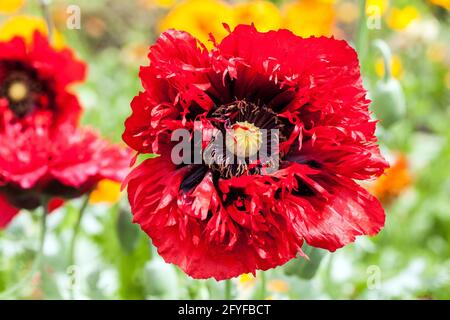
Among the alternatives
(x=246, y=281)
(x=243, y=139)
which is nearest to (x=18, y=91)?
(x=246, y=281)

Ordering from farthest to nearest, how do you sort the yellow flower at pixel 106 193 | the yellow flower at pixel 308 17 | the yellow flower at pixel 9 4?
the yellow flower at pixel 9 4
the yellow flower at pixel 308 17
the yellow flower at pixel 106 193

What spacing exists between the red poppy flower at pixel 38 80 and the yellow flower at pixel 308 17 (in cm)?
116

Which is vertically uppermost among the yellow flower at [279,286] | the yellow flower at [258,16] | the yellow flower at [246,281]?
the yellow flower at [258,16]

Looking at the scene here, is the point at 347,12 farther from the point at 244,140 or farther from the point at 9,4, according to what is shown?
the point at 244,140

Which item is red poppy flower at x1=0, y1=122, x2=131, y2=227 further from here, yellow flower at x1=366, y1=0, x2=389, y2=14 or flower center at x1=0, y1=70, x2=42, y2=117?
yellow flower at x1=366, y1=0, x2=389, y2=14

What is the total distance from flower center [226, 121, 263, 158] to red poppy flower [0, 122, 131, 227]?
13.2 inches

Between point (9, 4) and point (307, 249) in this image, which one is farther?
point (9, 4)

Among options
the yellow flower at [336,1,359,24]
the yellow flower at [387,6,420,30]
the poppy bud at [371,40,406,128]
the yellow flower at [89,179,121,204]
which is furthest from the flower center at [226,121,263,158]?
the yellow flower at [336,1,359,24]

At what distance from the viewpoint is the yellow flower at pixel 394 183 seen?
2.35 m

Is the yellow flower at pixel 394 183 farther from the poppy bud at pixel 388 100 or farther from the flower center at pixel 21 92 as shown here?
the flower center at pixel 21 92

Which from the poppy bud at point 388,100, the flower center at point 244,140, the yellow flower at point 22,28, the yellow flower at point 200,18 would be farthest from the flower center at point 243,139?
the yellow flower at point 200,18

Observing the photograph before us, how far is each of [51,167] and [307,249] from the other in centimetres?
48

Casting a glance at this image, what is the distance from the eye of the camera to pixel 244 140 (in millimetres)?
1084
